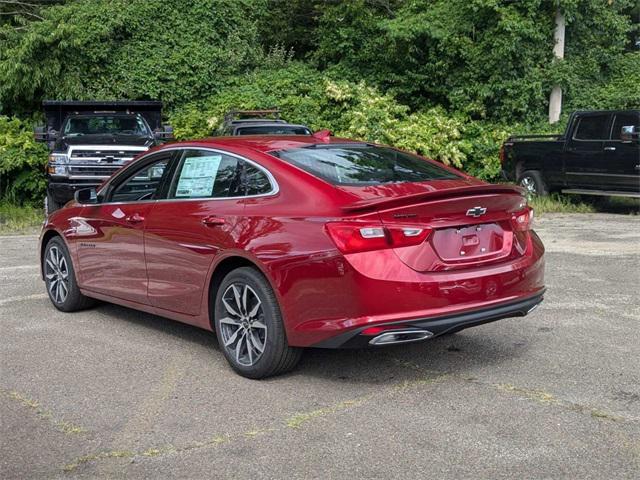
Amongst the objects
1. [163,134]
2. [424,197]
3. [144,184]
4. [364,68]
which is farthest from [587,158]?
[424,197]

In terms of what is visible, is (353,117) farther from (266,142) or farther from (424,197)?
(424,197)

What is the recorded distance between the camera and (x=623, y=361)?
17.8ft

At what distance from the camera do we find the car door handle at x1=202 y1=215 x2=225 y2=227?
210 inches

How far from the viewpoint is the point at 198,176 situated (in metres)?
5.82

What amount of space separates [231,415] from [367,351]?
156 centimetres

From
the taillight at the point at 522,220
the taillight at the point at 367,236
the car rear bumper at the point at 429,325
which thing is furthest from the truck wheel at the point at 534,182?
the taillight at the point at 367,236

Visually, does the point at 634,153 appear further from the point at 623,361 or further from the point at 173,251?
the point at 173,251

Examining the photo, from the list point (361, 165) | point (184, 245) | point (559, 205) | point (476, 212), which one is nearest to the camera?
point (476, 212)

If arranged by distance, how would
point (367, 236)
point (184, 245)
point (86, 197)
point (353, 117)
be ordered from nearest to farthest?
point (367, 236), point (184, 245), point (86, 197), point (353, 117)

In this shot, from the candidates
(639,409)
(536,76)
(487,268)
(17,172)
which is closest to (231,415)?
(487,268)

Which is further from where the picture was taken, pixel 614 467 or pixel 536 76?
pixel 536 76

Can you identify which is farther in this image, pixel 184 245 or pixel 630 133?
pixel 630 133

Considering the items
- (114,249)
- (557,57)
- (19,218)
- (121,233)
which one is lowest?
(19,218)

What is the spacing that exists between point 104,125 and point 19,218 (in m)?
2.39
